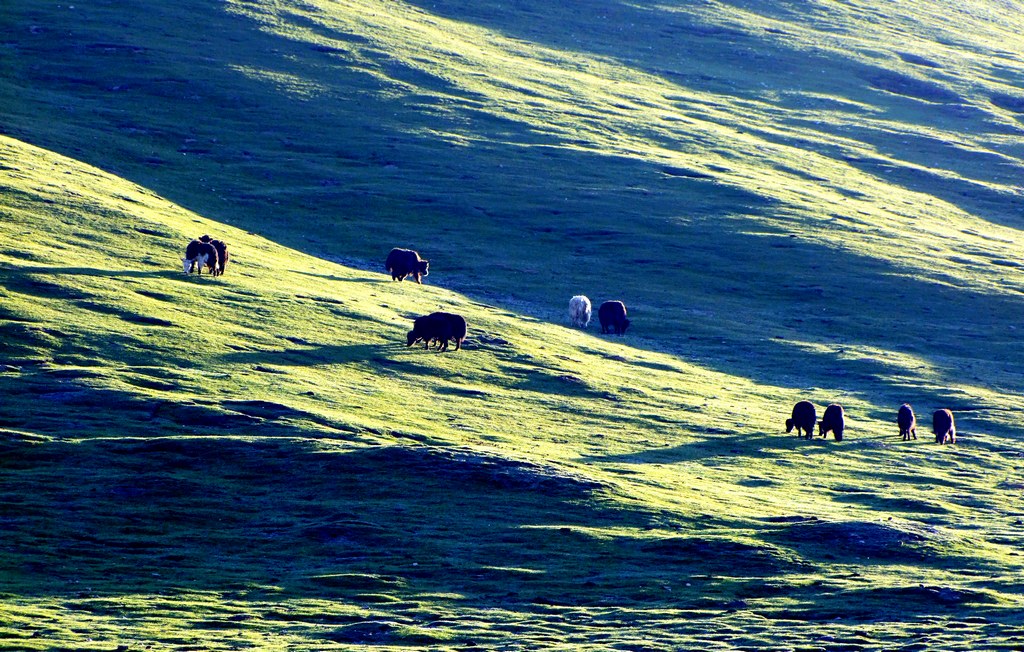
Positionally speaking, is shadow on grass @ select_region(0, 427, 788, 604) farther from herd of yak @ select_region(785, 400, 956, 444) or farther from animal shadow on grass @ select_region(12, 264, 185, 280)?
animal shadow on grass @ select_region(12, 264, 185, 280)

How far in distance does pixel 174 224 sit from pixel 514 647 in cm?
4154

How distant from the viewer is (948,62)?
5202 inches

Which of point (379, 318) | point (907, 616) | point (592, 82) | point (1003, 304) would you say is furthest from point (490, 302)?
point (592, 82)

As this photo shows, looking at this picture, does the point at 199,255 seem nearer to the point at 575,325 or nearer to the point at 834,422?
the point at 575,325

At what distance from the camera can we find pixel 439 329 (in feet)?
→ 152

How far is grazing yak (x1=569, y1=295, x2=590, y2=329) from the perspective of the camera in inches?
2243

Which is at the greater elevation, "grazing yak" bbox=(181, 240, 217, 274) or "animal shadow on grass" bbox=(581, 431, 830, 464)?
"grazing yak" bbox=(181, 240, 217, 274)

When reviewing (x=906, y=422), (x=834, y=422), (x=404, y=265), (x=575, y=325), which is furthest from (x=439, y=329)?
(x=906, y=422)

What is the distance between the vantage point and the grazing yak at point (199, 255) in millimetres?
50763

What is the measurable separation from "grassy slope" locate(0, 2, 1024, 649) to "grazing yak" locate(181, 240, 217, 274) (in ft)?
3.94

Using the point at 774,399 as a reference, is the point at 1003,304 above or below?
above

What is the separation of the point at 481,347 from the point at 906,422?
15.5 m

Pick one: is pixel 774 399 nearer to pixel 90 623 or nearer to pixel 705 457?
pixel 705 457

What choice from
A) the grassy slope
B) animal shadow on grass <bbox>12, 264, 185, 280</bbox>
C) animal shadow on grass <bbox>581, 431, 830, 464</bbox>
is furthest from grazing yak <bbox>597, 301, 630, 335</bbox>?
animal shadow on grass <bbox>12, 264, 185, 280</bbox>
